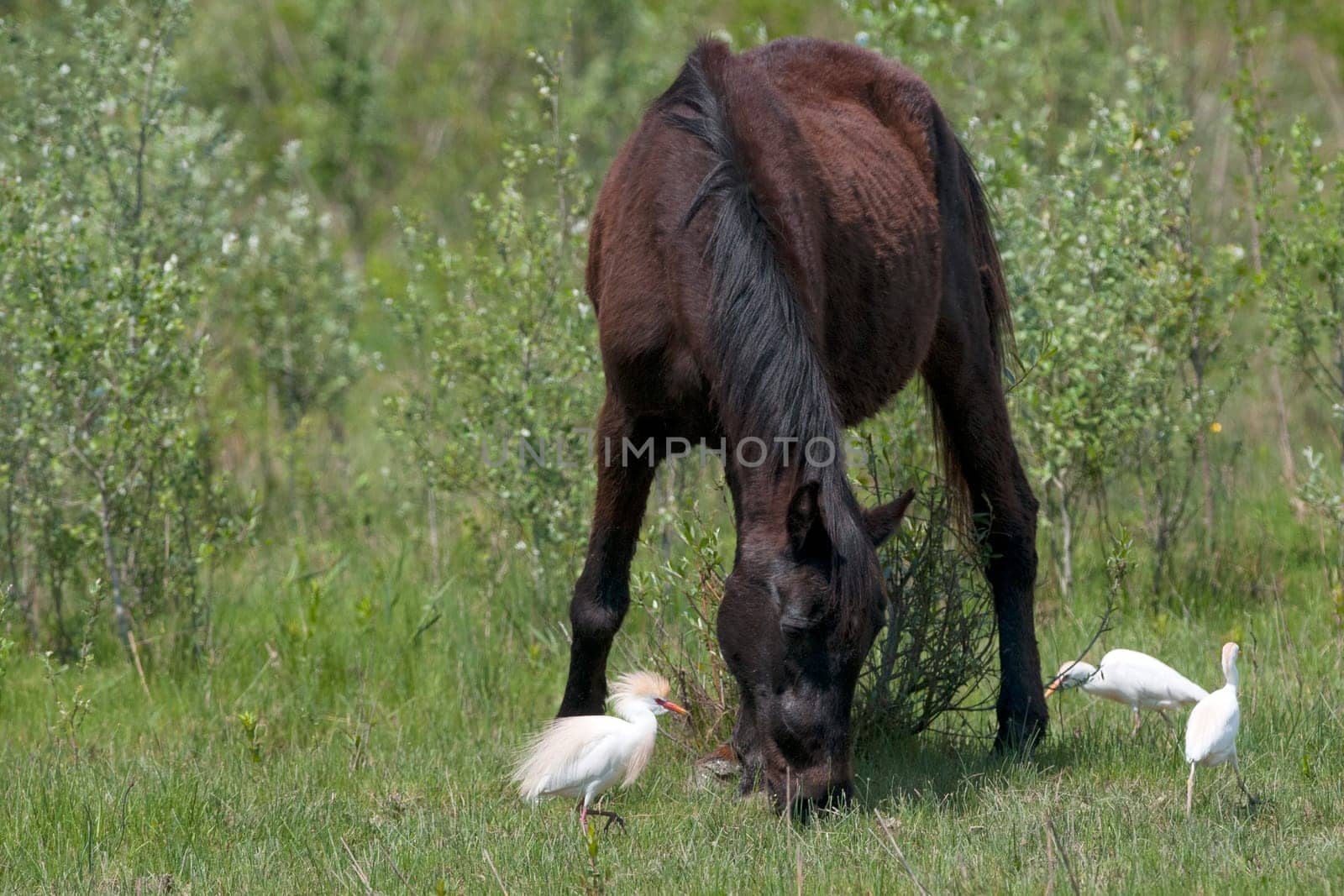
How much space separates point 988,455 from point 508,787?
93.6 inches

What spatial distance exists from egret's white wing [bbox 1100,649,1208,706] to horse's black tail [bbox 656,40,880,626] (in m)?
1.43

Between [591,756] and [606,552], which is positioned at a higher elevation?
[606,552]

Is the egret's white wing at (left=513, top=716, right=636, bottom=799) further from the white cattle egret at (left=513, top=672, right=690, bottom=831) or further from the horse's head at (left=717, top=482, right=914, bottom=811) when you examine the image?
the horse's head at (left=717, top=482, right=914, bottom=811)

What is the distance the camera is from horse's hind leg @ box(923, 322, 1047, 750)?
5777mm

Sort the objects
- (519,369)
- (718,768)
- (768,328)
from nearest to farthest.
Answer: (768,328)
(718,768)
(519,369)

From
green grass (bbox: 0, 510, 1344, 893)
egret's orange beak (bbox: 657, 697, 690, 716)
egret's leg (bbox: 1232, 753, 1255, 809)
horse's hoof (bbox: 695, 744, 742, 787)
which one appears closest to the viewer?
green grass (bbox: 0, 510, 1344, 893)

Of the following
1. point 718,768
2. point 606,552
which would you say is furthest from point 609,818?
point 606,552

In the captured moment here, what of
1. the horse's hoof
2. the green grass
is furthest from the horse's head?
the horse's hoof

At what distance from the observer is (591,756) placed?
435 cm

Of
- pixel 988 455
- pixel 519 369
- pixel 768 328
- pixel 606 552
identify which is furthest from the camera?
pixel 519 369

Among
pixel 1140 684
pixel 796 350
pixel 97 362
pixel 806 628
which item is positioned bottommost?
pixel 1140 684

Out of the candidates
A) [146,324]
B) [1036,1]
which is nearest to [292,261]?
[146,324]

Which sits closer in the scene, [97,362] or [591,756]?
[591,756]

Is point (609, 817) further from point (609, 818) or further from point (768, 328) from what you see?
point (768, 328)
